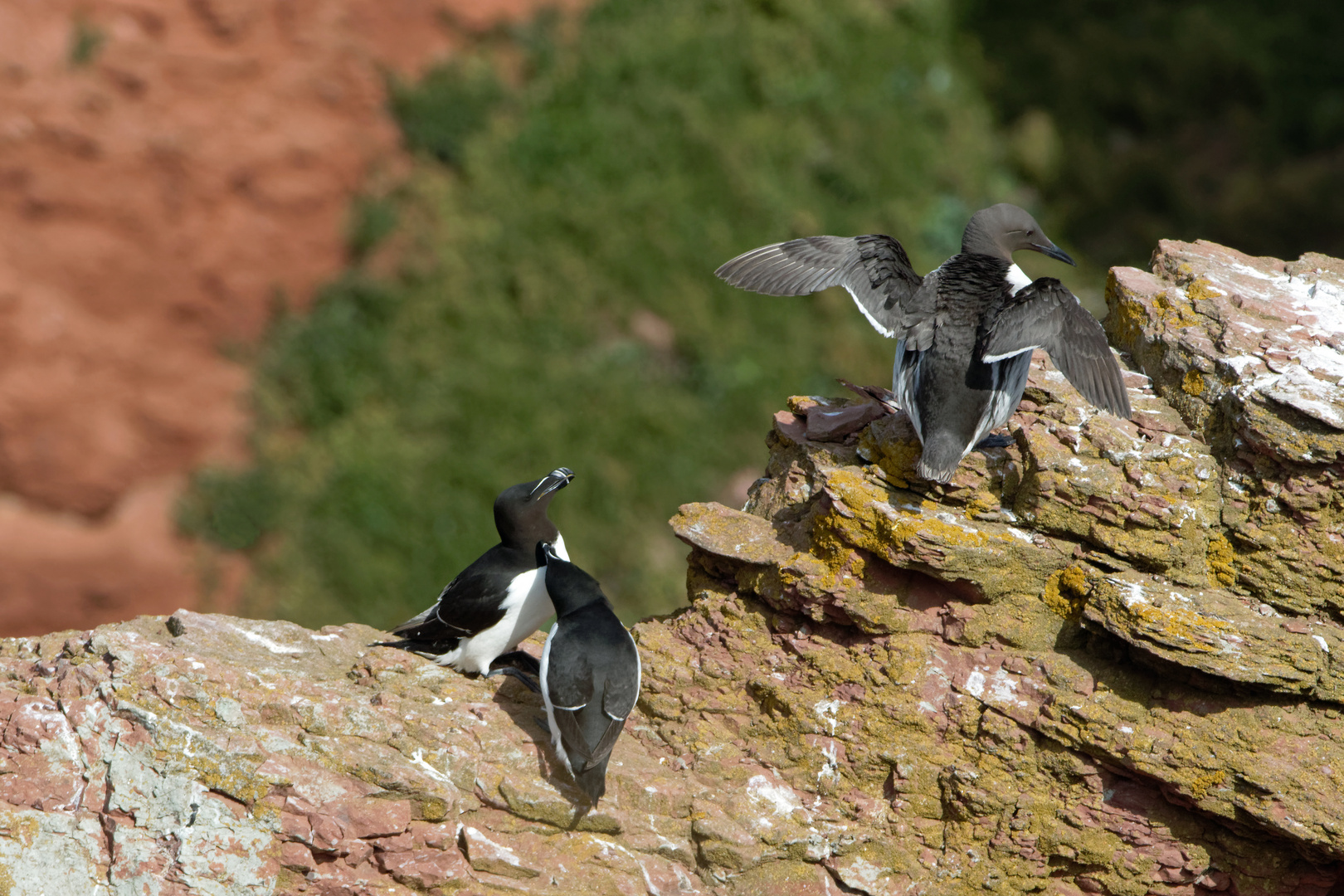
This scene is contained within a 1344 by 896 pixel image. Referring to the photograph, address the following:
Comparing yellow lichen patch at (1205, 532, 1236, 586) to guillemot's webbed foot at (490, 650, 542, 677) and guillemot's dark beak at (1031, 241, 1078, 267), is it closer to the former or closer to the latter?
guillemot's dark beak at (1031, 241, 1078, 267)

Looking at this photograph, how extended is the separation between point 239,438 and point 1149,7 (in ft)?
33.7

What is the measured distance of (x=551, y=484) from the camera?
5.57 meters

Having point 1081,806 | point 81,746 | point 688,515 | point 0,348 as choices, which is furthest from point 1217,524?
point 0,348

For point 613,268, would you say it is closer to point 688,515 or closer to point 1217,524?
point 688,515

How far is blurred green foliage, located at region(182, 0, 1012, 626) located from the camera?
38.2 feet

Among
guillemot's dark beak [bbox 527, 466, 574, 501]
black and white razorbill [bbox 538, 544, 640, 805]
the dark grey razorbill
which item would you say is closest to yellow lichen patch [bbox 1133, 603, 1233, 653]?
the dark grey razorbill

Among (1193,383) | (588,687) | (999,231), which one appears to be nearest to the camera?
(588,687)

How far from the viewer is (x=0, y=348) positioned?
1185 centimetres

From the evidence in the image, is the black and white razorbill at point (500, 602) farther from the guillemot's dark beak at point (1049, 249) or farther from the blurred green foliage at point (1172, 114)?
the blurred green foliage at point (1172, 114)

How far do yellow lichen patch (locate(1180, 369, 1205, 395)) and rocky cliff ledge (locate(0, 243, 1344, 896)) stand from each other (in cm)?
3

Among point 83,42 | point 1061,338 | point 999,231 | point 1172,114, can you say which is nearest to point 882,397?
point 1061,338

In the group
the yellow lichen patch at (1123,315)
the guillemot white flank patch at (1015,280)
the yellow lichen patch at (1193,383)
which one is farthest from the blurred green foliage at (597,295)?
the yellow lichen patch at (1193,383)

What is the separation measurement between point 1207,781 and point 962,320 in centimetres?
190

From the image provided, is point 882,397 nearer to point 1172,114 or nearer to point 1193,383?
point 1193,383
